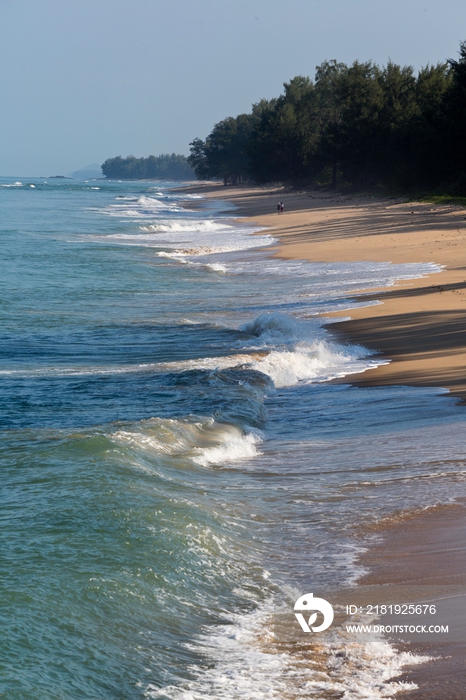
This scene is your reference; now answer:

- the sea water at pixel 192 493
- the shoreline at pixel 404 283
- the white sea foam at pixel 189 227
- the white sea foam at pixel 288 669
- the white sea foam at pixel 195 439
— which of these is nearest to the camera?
the white sea foam at pixel 288 669

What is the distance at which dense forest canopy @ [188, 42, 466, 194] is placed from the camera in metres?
49.6

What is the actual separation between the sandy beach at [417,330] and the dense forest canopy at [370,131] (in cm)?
1071

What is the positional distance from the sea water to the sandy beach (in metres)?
0.26

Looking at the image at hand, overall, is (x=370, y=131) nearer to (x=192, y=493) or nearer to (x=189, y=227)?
(x=189, y=227)

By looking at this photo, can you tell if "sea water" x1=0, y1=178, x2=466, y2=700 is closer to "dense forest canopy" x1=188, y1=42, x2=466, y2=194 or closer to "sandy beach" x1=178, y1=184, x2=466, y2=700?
"sandy beach" x1=178, y1=184, x2=466, y2=700

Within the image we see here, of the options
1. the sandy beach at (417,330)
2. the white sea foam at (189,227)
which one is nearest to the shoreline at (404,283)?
the sandy beach at (417,330)

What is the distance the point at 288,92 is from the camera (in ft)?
364

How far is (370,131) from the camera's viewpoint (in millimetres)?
66000

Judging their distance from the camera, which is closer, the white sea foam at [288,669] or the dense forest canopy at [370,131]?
the white sea foam at [288,669]

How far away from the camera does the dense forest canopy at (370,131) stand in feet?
163

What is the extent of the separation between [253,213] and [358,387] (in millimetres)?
52122

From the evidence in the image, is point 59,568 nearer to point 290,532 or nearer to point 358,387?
point 290,532

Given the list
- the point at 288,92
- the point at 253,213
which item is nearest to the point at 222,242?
the point at 253,213

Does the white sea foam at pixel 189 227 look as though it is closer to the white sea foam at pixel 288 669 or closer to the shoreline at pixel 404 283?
the shoreline at pixel 404 283
